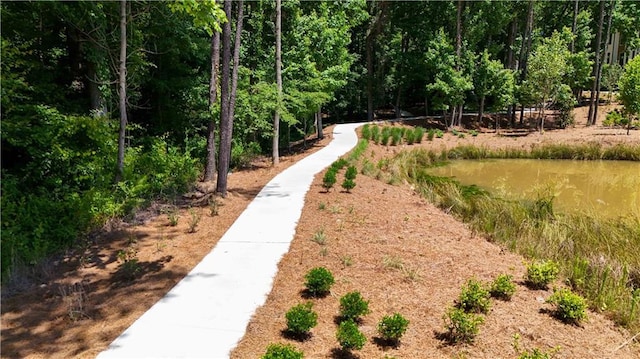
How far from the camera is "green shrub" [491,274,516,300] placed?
5.85m

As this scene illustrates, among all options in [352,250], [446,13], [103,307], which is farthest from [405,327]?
[446,13]

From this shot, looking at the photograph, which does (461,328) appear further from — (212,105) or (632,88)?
(632,88)

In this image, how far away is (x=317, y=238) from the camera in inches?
300

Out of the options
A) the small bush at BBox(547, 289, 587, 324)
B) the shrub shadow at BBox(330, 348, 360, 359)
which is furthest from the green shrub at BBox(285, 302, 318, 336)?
the small bush at BBox(547, 289, 587, 324)

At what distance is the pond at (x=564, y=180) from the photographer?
1266cm

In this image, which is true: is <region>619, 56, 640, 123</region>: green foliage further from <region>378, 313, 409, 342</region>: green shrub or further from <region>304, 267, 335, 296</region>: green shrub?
<region>378, 313, 409, 342</region>: green shrub

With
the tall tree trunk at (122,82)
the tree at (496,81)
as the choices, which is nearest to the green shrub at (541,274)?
the tall tree trunk at (122,82)

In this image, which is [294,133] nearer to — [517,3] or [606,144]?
[606,144]

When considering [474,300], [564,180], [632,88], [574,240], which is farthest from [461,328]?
[632,88]

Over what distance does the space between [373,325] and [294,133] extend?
75.5ft

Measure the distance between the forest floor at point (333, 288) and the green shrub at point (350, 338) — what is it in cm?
21

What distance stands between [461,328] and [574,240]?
4.41 meters

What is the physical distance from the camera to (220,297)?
5.66m

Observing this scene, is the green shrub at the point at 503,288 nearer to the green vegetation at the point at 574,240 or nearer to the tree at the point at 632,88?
the green vegetation at the point at 574,240
